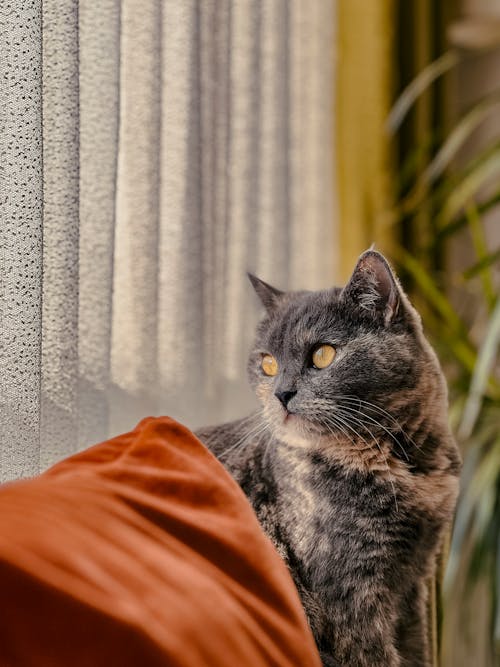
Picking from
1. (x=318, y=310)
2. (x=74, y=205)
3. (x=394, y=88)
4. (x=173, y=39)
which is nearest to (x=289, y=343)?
(x=318, y=310)

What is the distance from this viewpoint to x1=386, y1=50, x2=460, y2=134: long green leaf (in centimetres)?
191

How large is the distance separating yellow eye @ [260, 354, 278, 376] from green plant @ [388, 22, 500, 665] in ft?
2.15

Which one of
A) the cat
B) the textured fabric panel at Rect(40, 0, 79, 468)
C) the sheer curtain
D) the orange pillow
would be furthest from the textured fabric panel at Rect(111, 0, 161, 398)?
the orange pillow

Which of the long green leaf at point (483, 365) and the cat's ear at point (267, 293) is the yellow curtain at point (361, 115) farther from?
the cat's ear at point (267, 293)

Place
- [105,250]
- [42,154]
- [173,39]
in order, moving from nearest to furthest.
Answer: [42,154] → [105,250] → [173,39]

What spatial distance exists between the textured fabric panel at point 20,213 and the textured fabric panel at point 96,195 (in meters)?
0.21

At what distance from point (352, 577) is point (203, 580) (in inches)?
10.3

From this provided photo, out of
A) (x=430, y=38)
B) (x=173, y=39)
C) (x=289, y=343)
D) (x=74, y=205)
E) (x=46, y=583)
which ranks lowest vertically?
(x=46, y=583)

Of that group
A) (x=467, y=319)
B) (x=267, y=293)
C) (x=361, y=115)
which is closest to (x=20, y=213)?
(x=267, y=293)

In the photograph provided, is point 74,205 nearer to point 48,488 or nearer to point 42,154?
point 42,154

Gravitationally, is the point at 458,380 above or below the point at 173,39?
below

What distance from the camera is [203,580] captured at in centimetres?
67

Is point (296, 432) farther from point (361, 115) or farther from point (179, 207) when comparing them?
point (361, 115)

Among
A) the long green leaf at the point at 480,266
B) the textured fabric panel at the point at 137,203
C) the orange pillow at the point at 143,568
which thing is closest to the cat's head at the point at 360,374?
the orange pillow at the point at 143,568
